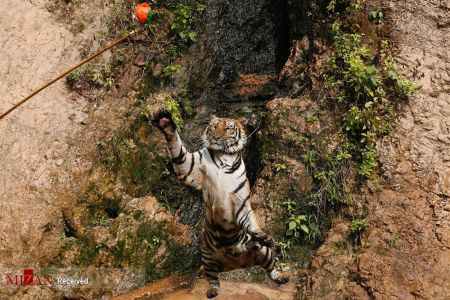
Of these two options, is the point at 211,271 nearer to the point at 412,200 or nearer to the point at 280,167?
the point at 280,167

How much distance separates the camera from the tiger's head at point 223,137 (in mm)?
6293

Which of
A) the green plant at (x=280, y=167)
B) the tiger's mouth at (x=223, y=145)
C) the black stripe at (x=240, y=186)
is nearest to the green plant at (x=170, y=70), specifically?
the green plant at (x=280, y=167)

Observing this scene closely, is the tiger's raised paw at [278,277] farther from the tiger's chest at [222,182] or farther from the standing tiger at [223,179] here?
the tiger's chest at [222,182]

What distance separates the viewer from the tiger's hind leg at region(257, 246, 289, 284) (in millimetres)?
6945

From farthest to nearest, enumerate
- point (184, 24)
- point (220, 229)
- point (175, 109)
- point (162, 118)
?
point (184, 24)
point (175, 109)
point (220, 229)
point (162, 118)

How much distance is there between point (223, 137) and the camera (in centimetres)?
630

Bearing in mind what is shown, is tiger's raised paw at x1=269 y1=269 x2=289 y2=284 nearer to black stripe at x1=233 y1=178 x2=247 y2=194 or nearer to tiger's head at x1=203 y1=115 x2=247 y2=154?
black stripe at x1=233 y1=178 x2=247 y2=194

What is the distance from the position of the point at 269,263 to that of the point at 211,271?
71 cm

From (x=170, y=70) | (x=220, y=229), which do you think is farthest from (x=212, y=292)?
(x=170, y=70)

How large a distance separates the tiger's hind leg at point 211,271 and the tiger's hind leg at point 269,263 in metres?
0.51

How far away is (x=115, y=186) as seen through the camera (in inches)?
357

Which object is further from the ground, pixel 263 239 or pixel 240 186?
pixel 240 186

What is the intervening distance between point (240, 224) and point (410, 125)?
9.52ft

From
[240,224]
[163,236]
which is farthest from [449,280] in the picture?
[163,236]
